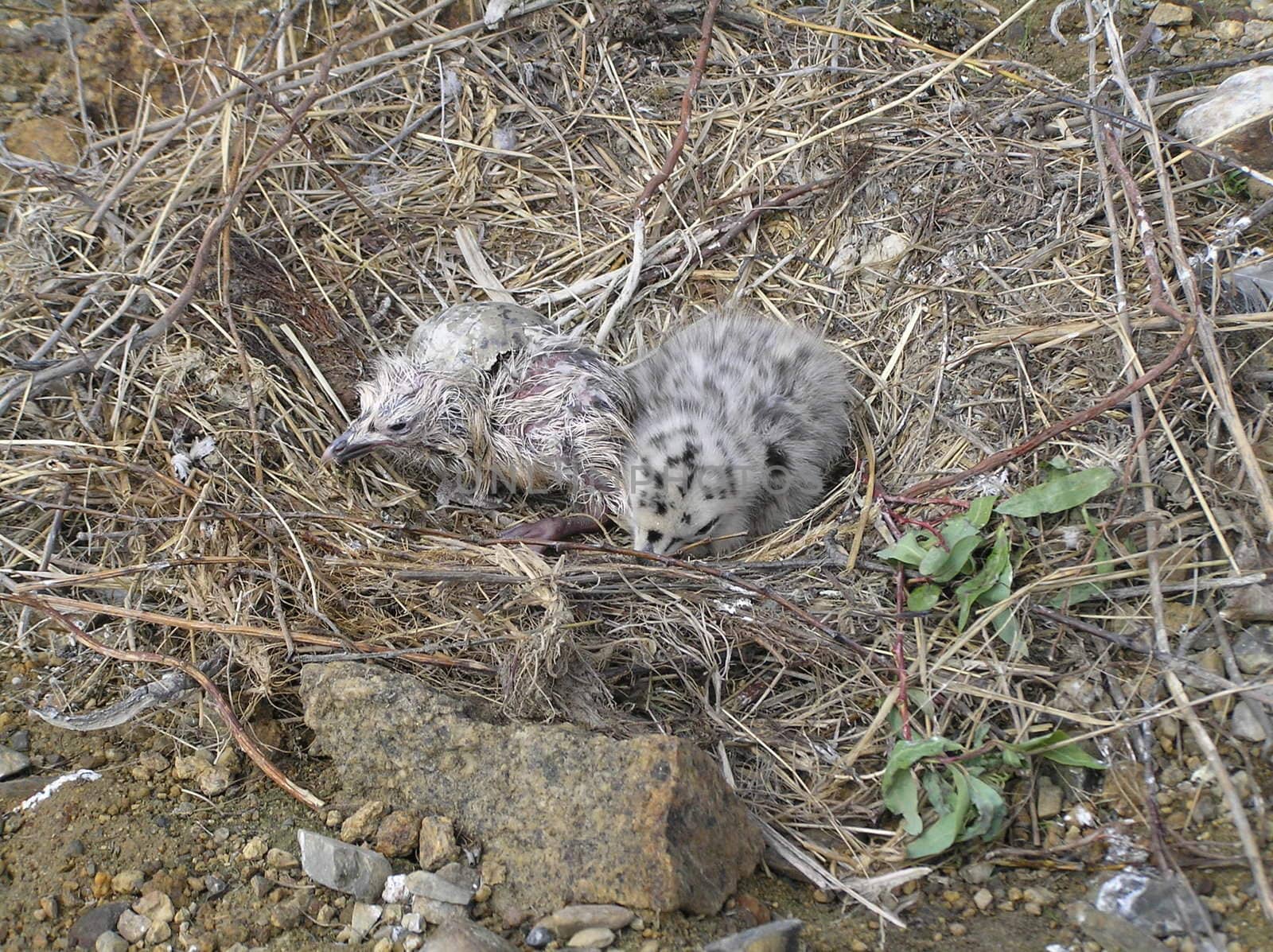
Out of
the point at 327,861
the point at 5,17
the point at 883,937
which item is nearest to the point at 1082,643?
the point at 883,937

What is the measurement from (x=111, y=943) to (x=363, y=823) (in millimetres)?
598

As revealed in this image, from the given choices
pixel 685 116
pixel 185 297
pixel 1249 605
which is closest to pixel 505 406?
pixel 185 297

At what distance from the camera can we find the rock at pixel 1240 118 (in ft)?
12.0

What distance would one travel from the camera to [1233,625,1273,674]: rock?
2.74 meters

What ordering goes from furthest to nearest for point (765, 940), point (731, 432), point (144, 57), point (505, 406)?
point (144, 57) → point (505, 406) → point (731, 432) → point (765, 940)

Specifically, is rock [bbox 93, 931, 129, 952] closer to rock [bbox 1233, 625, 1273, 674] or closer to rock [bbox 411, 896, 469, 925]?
rock [bbox 411, 896, 469, 925]

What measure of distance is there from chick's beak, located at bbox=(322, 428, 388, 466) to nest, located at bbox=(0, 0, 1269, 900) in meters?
0.11

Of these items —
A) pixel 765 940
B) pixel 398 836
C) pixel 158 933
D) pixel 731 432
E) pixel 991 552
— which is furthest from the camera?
pixel 731 432

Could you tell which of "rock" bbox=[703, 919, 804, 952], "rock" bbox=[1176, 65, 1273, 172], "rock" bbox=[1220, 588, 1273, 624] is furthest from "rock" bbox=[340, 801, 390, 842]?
"rock" bbox=[1176, 65, 1273, 172]

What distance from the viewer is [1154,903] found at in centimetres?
238

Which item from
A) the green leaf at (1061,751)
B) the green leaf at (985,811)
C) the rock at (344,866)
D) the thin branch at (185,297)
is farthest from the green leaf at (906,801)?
the thin branch at (185,297)

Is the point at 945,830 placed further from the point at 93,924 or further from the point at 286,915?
the point at 93,924

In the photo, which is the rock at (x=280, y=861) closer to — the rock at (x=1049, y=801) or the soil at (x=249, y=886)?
the soil at (x=249, y=886)

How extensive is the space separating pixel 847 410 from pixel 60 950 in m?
3.10
